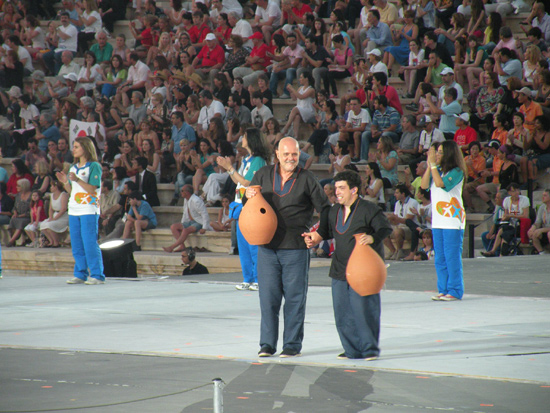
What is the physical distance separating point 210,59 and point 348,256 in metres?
13.6

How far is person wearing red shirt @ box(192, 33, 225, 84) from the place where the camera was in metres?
19.0

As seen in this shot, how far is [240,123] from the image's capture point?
1719 centimetres

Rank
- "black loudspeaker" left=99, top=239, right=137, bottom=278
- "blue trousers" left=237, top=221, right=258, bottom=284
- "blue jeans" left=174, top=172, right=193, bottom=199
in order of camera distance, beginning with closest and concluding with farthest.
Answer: "blue trousers" left=237, top=221, right=258, bottom=284, "black loudspeaker" left=99, top=239, right=137, bottom=278, "blue jeans" left=174, top=172, right=193, bottom=199

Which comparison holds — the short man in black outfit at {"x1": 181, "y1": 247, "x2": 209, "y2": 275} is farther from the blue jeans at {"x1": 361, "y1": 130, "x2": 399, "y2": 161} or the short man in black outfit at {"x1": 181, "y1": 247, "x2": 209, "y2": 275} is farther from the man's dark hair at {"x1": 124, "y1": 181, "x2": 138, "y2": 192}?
the blue jeans at {"x1": 361, "y1": 130, "x2": 399, "y2": 161}

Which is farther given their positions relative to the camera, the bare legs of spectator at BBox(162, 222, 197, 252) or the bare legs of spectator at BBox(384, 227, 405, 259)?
the bare legs of spectator at BBox(162, 222, 197, 252)

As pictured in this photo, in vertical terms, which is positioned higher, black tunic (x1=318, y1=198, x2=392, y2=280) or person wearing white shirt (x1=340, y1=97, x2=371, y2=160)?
person wearing white shirt (x1=340, y1=97, x2=371, y2=160)

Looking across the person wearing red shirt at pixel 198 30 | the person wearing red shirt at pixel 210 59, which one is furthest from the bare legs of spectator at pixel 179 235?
the person wearing red shirt at pixel 198 30

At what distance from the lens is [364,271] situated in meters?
6.03

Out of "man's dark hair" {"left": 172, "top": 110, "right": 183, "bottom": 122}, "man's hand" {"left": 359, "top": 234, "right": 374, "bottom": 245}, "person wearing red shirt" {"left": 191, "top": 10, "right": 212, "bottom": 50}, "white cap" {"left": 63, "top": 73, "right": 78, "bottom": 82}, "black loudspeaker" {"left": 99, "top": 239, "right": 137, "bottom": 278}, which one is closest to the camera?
"man's hand" {"left": 359, "top": 234, "right": 374, "bottom": 245}

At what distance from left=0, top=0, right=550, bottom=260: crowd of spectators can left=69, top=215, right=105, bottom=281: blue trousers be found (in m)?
4.64

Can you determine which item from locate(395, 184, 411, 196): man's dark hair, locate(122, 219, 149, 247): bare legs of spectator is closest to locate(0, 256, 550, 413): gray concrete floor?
locate(395, 184, 411, 196): man's dark hair

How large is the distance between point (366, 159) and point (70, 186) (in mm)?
6764

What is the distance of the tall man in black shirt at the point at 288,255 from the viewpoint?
20.9ft

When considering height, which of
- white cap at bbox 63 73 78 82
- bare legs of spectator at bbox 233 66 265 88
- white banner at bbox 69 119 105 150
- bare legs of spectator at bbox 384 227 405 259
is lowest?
bare legs of spectator at bbox 384 227 405 259
